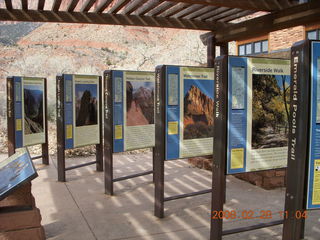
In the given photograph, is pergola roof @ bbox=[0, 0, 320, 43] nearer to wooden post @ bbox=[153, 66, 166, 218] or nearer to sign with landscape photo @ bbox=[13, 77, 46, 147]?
wooden post @ bbox=[153, 66, 166, 218]

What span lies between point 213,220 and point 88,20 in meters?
3.53

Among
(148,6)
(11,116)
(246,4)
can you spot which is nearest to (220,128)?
(246,4)

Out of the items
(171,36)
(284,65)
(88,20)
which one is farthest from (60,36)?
(284,65)

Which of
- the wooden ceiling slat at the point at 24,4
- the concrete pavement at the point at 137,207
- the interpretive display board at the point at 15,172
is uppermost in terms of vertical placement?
the wooden ceiling slat at the point at 24,4

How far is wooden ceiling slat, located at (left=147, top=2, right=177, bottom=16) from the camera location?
5.06 m

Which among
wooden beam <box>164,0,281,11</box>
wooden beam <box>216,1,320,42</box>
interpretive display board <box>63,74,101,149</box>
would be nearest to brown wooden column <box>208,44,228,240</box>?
wooden beam <box>164,0,281,11</box>

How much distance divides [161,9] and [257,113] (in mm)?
2665

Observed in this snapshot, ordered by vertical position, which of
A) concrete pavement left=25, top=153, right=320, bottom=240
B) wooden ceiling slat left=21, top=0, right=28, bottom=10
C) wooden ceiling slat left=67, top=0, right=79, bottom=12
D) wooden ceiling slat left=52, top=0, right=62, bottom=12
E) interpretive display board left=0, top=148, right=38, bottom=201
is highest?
wooden ceiling slat left=67, top=0, right=79, bottom=12

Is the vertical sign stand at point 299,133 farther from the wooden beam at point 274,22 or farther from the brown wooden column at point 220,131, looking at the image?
the wooden beam at point 274,22

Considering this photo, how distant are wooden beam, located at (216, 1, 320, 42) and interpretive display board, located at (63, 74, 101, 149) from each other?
97.7 inches

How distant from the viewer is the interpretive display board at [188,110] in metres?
4.12

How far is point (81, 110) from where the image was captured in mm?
6164

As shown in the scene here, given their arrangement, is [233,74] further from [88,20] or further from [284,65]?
[88,20]

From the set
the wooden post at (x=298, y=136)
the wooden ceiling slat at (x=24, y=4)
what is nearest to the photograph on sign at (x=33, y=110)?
the wooden ceiling slat at (x=24, y=4)
